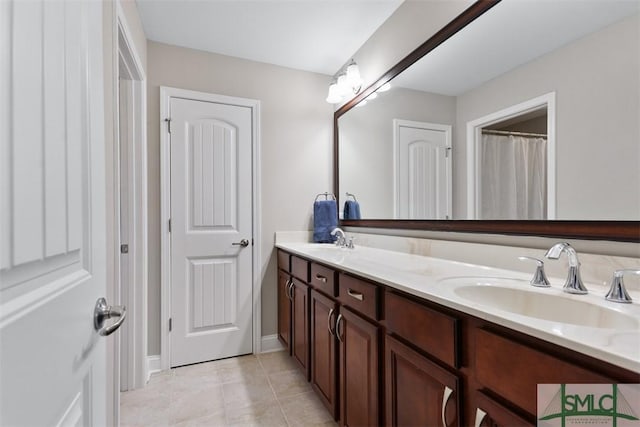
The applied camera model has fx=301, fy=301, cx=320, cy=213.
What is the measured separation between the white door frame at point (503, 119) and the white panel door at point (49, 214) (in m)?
1.43

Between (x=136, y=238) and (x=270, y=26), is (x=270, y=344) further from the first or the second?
(x=270, y=26)

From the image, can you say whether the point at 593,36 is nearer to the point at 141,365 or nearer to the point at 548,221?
the point at 548,221

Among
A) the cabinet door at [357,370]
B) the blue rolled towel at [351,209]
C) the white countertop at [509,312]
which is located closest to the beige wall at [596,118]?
the white countertop at [509,312]

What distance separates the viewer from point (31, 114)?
1.32 ft

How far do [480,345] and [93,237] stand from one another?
3.02 ft

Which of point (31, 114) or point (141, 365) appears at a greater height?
point (31, 114)

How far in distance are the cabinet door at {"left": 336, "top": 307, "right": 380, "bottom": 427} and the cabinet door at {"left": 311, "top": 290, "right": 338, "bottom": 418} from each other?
7 centimetres

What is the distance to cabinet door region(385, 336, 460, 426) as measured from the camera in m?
0.83

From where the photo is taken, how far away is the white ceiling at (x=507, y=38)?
102 cm

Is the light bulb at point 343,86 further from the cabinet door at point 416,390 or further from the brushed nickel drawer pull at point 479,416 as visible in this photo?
the brushed nickel drawer pull at point 479,416

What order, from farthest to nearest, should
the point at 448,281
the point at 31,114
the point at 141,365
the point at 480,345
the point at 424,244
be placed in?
the point at 141,365 < the point at 424,244 < the point at 448,281 < the point at 480,345 < the point at 31,114

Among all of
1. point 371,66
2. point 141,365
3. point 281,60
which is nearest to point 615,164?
point 371,66

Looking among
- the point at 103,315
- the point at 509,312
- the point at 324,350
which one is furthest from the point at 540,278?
the point at 103,315

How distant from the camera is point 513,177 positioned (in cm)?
128
